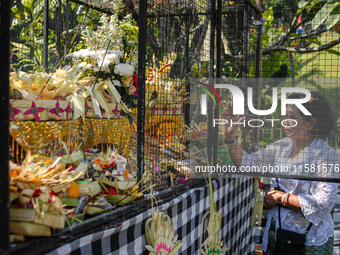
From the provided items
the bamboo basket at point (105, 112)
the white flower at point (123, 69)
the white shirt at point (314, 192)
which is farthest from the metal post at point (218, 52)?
the bamboo basket at point (105, 112)

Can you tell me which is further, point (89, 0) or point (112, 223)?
point (89, 0)

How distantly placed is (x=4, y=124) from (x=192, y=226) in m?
1.38

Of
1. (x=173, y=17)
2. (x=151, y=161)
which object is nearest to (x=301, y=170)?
(x=151, y=161)

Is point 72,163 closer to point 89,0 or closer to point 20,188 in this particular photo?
point 20,188

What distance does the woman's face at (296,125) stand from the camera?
8.67ft

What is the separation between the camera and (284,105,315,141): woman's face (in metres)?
2.64

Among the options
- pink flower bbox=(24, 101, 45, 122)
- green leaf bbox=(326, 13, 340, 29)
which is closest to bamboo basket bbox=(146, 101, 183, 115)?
pink flower bbox=(24, 101, 45, 122)

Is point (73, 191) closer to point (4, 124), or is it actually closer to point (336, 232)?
point (4, 124)

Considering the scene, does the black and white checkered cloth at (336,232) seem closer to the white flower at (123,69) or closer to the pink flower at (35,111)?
the white flower at (123,69)

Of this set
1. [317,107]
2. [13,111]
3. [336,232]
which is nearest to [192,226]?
[13,111]

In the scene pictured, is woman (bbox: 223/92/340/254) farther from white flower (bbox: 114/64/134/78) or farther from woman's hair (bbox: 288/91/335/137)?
white flower (bbox: 114/64/134/78)

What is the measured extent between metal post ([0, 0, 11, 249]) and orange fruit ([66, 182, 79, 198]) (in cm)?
27

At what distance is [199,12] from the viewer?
8.41 feet

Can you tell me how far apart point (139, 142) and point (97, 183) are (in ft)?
1.21
